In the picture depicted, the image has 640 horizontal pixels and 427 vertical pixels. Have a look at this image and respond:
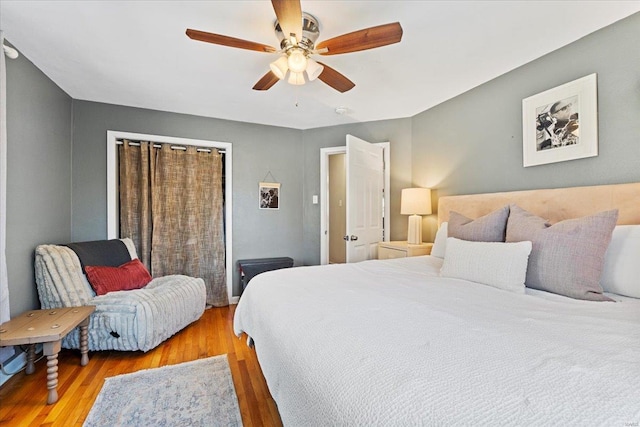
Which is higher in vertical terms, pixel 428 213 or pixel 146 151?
pixel 146 151

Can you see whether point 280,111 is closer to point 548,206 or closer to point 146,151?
point 146,151

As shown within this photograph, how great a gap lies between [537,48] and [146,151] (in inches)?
151

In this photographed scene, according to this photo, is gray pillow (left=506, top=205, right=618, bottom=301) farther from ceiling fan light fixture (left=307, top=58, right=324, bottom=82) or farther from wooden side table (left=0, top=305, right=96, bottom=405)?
wooden side table (left=0, top=305, right=96, bottom=405)

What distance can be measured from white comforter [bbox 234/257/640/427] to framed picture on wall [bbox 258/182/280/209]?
2494 millimetres

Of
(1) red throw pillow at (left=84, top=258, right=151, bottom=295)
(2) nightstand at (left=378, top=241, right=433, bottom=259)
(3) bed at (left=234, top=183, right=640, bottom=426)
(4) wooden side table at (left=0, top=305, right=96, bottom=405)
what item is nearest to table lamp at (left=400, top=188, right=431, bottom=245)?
(2) nightstand at (left=378, top=241, right=433, bottom=259)

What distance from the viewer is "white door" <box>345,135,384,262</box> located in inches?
125

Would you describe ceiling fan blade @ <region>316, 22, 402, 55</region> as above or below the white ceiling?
below

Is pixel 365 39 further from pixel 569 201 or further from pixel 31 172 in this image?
pixel 31 172

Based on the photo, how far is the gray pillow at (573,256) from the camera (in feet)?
4.54

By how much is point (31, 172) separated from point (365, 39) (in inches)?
108

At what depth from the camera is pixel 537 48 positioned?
6.91 ft

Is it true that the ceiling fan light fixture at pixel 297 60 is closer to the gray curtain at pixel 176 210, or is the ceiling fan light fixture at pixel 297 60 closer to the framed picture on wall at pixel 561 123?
the framed picture on wall at pixel 561 123

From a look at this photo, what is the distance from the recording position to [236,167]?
3705 mm

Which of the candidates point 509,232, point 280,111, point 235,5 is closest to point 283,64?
point 235,5
